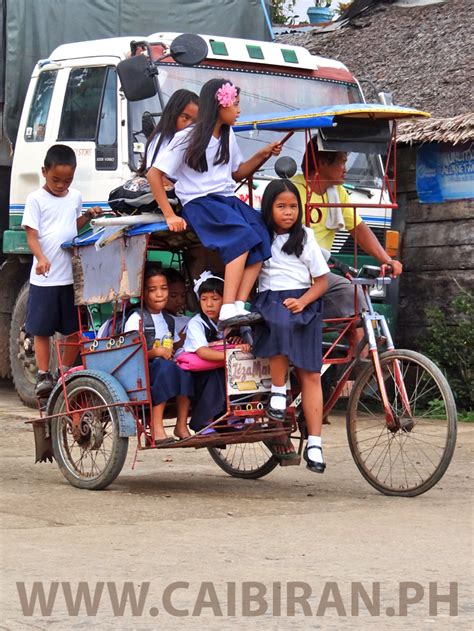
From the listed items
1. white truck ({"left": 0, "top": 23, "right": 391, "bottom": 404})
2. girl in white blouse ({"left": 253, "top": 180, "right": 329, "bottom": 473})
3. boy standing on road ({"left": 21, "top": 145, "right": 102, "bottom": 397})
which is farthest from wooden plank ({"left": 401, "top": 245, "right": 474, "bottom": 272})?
girl in white blouse ({"left": 253, "top": 180, "right": 329, "bottom": 473})

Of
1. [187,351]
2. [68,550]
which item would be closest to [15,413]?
[187,351]

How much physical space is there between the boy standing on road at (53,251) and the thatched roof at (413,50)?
4971 mm

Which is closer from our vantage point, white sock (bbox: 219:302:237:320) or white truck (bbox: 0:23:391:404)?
white sock (bbox: 219:302:237:320)

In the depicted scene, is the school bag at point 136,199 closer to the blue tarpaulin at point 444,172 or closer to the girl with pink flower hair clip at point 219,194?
the girl with pink flower hair clip at point 219,194

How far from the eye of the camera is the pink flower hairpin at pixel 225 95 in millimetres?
6562

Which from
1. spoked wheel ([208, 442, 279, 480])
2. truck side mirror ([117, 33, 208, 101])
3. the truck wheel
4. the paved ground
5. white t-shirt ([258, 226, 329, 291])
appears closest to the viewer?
the paved ground

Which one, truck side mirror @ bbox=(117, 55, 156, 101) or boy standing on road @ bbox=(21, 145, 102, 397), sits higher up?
truck side mirror @ bbox=(117, 55, 156, 101)

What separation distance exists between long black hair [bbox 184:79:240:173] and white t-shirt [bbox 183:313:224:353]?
2.58 feet

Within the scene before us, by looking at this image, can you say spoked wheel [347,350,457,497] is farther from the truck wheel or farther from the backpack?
the truck wheel

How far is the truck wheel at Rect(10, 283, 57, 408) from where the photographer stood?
10.9 metres

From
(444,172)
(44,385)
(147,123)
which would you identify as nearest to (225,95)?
(44,385)

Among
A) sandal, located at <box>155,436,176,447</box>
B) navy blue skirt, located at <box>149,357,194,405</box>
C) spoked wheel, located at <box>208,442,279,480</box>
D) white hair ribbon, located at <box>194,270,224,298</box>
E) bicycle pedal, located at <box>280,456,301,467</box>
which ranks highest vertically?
white hair ribbon, located at <box>194,270,224,298</box>

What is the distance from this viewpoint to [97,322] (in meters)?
7.67

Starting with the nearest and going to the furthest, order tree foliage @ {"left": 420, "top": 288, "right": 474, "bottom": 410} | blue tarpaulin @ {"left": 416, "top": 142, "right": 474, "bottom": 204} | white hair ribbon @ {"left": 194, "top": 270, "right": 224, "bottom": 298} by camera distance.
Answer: white hair ribbon @ {"left": 194, "top": 270, "right": 224, "bottom": 298} → tree foliage @ {"left": 420, "top": 288, "right": 474, "bottom": 410} → blue tarpaulin @ {"left": 416, "top": 142, "right": 474, "bottom": 204}
